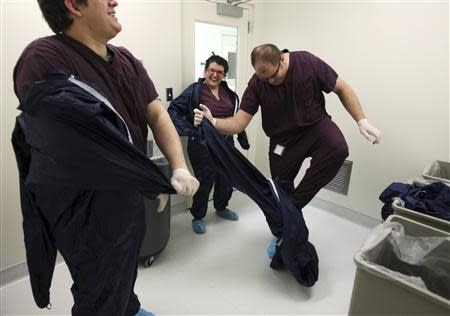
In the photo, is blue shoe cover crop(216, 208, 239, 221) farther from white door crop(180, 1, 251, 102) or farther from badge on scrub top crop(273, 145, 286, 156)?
white door crop(180, 1, 251, 102)

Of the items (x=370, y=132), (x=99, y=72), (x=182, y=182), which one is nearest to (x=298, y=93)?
(x=370, y=132)

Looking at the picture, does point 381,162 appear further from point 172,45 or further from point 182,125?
point 172,45

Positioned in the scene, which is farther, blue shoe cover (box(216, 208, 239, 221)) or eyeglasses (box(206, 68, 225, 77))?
blue shoe cover (box(216, 208, 239, 221))

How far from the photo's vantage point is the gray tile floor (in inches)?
63.9

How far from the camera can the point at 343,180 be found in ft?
8.46

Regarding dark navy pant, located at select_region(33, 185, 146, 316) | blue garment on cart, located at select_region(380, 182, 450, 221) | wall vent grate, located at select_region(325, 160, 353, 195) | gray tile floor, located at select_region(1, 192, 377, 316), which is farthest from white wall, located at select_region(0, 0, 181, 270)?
blue garment on cart, located at select_region(380, 182, 450, 221)

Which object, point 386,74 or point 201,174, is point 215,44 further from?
point 386,74

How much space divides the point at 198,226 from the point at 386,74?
6.00 ft

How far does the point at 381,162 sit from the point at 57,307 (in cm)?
237

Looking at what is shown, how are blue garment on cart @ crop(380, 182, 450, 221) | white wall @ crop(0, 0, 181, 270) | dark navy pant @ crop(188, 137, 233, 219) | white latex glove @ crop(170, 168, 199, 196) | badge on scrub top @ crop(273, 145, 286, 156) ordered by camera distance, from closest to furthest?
white latex glove @ crop(170, 168, 199, 196)
blue garment on cart @ crop(380, 182, 450, 221)
white wall @ crop(0, 0, 181, 270)
badge on scrub top @ crop(273, 145, 286, 156)
dark navy pant @ crop(188, 137, 233, 219)

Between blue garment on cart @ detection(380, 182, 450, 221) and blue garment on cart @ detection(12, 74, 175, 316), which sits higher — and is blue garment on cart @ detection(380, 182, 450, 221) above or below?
below

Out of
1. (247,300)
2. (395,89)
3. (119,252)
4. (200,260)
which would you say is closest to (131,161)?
(119,252)

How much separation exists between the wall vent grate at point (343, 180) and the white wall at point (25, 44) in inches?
63.4

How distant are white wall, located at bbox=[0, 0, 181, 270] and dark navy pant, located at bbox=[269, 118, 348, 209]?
112cm
